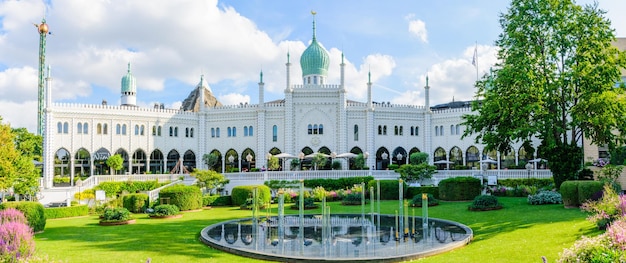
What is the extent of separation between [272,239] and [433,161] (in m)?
45.6

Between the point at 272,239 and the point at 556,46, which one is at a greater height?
the point at 556,46

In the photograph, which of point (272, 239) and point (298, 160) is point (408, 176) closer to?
point (298, 160)

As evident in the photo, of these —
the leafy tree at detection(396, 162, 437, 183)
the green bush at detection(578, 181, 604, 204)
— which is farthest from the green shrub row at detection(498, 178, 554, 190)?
the green bush at detection(578, 181, 604, 204)

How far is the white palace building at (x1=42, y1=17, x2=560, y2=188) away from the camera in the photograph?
5447 cm

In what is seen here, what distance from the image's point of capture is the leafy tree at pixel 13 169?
28.7 metres

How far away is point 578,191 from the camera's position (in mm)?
22484

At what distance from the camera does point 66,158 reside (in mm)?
54219

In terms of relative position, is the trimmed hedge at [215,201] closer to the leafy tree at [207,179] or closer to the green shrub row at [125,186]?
the leafy tree at [207,179]

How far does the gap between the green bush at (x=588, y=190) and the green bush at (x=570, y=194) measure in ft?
1.35

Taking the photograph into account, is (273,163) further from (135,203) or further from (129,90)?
(129,90)

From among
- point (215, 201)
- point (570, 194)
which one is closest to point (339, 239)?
point (570, 194)

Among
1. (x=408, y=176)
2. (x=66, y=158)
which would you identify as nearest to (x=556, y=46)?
(x=408, y=176)

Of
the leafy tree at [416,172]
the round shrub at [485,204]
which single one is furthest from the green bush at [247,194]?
the round shrub at [485,204]

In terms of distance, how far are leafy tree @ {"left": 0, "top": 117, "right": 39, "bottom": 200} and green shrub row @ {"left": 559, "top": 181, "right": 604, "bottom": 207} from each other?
3068 centimetres
